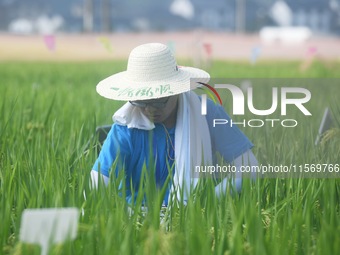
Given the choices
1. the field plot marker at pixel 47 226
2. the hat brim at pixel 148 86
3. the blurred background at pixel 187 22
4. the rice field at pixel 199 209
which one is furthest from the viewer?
the blurred background at pixel 187 22

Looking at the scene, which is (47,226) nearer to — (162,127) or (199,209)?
(199,209)

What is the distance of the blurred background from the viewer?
45.6 feet

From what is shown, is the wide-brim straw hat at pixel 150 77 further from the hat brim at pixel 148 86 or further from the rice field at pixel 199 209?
the rice field at pixel 199 209

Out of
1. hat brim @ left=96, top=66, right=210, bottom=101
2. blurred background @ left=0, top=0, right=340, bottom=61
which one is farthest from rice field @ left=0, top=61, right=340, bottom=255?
blurred background @ left=0, top=0, right=340, bottom=61

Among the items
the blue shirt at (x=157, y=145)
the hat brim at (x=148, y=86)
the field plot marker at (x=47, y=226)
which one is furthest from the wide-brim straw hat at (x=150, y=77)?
the field plot marker at (x=47, y=226)

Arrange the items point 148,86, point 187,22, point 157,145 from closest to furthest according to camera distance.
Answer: point 148,86
point 157,145
point 187,22

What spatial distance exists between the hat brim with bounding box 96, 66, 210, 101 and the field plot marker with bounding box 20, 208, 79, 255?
26.8 inches

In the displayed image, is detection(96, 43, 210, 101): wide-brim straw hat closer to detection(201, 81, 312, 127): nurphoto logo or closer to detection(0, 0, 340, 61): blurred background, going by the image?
detection(201, 81, 312, 127): nurphoto logo

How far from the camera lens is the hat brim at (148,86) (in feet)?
6.21

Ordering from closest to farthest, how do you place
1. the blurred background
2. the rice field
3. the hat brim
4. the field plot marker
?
1. the field plot marker
2. the rice field
3. the hat brim
4. the blurred background

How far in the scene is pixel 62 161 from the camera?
206 cm

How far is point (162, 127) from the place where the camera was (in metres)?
2.03

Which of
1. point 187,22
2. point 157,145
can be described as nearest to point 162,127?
point 157,145

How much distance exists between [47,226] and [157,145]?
2.75 ft
